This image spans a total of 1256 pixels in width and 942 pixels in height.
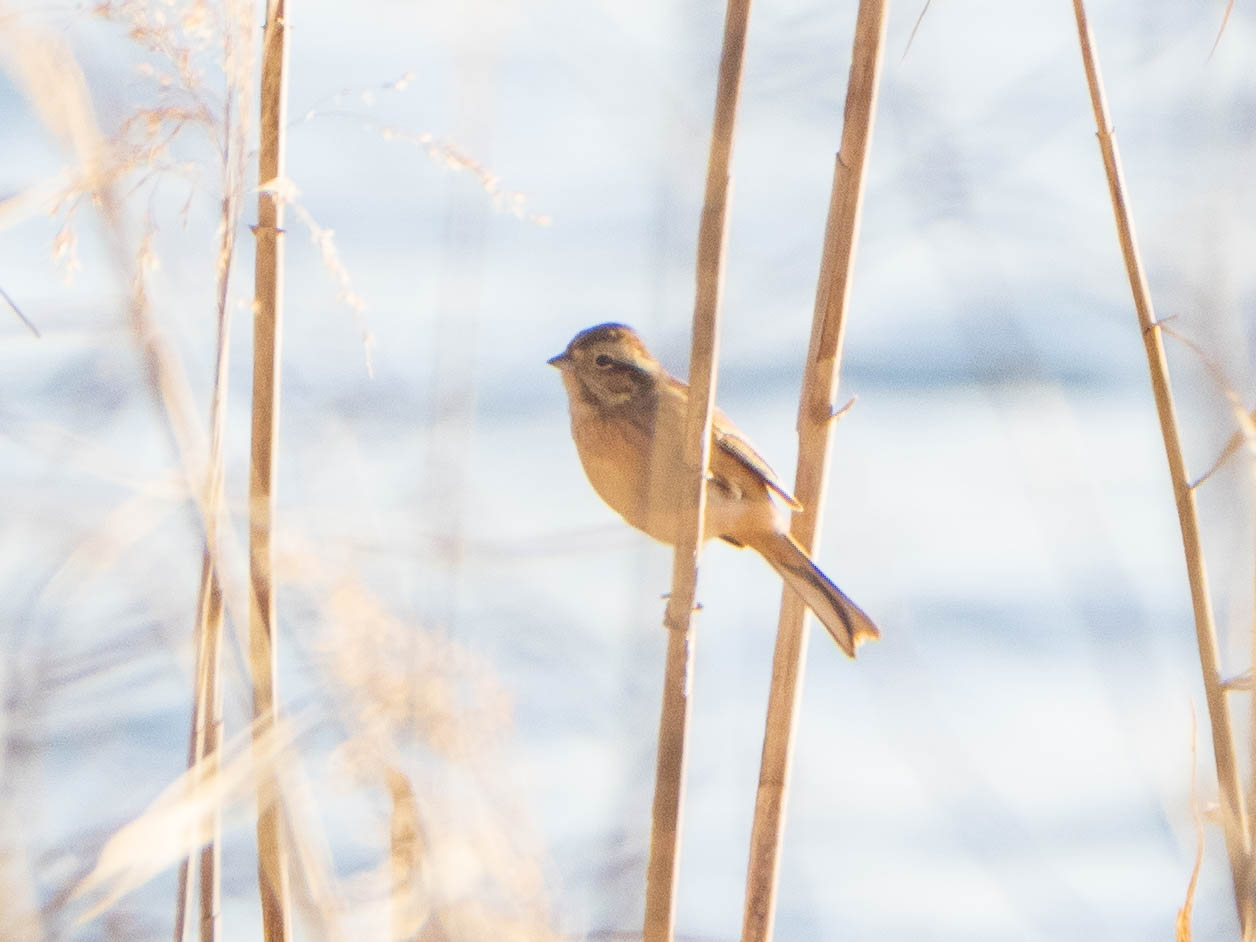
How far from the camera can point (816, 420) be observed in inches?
57.4

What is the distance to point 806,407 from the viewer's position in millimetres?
1463

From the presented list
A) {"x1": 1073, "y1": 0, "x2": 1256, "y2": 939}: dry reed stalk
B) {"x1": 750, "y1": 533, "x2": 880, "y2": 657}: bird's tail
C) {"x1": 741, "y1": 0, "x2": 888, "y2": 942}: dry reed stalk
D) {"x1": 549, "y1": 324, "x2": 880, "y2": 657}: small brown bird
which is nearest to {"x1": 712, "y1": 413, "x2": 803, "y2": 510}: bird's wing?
{"x1": 549, "y1": 324, "x2": 880, "y2": 657}: small brown bird

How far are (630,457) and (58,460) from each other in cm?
111

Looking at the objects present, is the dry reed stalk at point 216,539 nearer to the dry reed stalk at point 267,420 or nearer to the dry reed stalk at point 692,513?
the dry reed stalk at point 267,420

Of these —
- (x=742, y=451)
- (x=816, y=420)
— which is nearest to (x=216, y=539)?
(x=816, y=420)

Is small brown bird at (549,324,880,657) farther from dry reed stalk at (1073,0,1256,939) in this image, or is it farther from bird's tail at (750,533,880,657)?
dry reed stalk at (1073,0,1256,939)

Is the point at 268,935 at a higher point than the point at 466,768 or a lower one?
lower

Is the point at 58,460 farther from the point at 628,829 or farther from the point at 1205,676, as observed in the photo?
the point at 1205,676

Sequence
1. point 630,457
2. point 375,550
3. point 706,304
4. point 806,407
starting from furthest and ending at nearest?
point 630,457 → point 806,407 → point 375,550 → point 706,304

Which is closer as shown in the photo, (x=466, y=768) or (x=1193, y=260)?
(x=466, y=768)

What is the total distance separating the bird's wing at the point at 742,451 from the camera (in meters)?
2.15

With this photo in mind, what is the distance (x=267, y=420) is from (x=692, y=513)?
48cm

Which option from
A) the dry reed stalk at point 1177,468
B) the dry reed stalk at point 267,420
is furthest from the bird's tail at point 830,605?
the dry reed stalk at point 267,420

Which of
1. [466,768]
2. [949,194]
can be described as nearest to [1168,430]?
[949,194]
